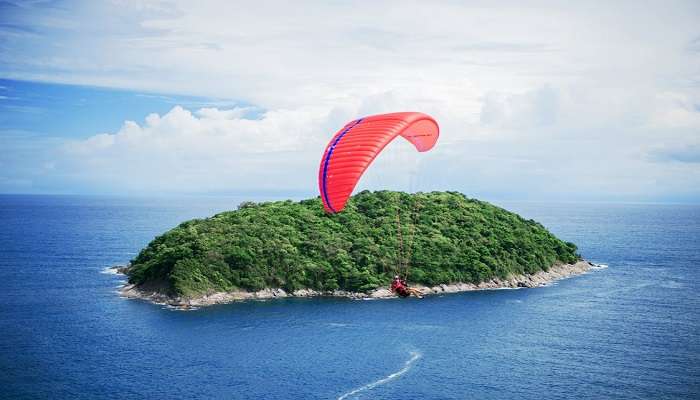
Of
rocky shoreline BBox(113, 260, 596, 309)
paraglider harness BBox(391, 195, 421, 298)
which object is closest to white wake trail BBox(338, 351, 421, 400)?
paraglider harness BBox(391, 195, 421, 298)

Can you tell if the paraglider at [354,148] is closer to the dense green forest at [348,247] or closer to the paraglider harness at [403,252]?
the paraglider harness at [403,252]

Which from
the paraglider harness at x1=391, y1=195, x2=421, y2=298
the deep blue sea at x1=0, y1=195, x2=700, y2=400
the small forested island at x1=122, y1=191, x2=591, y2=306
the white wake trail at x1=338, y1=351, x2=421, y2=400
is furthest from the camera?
the paraglider harness at x1=391, y1=195, x2=421, y2=298

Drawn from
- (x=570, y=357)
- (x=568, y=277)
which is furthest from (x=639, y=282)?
(x=570, y=357)

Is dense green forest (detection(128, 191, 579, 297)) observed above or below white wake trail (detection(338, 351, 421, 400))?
above

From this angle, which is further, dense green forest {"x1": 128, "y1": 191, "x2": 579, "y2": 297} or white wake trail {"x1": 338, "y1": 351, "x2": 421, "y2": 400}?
dense green forest {"x1": 128, "y1": 191, "x2": 579, "y2": 297}

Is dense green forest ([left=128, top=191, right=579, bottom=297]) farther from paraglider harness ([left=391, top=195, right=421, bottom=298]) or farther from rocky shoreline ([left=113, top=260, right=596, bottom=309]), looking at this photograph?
rocky shoreline ([left=113, top=260, right=596, bottom=309])

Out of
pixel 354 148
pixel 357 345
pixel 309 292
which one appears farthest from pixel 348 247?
pixel 354 148
